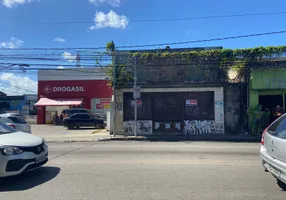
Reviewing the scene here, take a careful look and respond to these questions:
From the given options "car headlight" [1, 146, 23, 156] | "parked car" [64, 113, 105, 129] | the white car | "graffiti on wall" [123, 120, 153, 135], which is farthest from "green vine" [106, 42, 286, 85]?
"car headlight" [1, 146, 23, 156]

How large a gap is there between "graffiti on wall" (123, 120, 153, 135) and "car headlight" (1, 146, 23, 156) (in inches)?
489

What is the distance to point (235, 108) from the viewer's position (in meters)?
17.8

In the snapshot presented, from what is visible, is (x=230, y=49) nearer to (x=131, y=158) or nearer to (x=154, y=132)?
(x=154, y=132)

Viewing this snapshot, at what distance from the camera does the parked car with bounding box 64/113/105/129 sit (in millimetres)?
25188

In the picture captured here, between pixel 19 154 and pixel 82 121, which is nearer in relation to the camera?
pixel 19 154

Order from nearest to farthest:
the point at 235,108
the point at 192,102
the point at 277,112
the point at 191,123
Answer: the point at 277,112 → the point at 235,108 → the point at 191,123 → the point at 192,102

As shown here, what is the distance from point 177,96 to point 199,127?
2.49 metres

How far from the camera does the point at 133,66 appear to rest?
18469mm

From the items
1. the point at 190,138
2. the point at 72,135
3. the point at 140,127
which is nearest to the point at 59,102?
the point at 72,135

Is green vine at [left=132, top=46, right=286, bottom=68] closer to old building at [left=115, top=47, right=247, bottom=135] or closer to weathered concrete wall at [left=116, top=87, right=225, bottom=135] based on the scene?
old building at [left=115, top=47, right=247, bottom=135]

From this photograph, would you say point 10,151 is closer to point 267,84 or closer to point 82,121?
point 267,84

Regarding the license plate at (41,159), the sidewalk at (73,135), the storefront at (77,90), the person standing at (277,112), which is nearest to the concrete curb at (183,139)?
the sidewalk at (73,135)

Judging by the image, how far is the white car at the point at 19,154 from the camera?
5938 mm

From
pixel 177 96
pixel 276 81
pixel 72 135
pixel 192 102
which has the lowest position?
pixel 72 135
